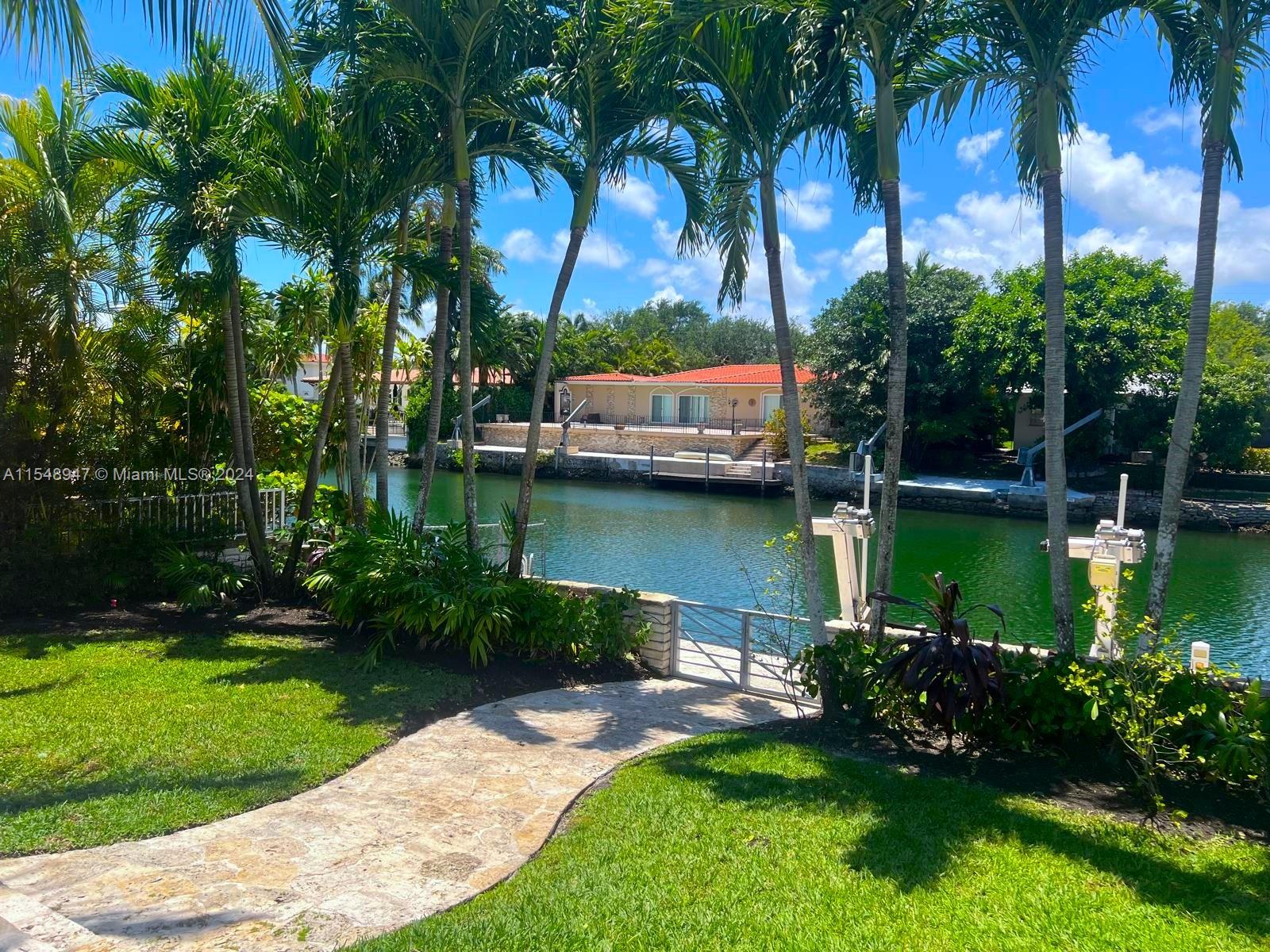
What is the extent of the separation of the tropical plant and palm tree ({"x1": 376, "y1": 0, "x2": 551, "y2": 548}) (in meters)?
5.16

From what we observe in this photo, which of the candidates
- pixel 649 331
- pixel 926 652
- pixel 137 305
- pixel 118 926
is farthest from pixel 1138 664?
pixel 649 331

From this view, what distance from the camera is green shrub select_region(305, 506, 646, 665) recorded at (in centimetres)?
862

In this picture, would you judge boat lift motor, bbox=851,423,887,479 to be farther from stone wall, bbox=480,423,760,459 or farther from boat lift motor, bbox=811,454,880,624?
boat lift motor, bbox=811,454,880,624

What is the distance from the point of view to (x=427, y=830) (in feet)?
16.6

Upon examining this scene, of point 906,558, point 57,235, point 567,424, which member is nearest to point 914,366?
point 906,558

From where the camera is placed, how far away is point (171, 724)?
6574 mm

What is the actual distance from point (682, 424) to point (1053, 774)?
154ft

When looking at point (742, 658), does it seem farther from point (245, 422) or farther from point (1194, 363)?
point (245, 422)

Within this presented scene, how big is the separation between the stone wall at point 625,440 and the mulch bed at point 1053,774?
125ft

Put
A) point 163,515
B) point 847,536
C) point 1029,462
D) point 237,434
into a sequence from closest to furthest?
point 847,536
point 237,434
point 163,515
point 1029,462

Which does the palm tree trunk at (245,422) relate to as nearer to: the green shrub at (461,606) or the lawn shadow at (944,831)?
the green shrub at (461,606)

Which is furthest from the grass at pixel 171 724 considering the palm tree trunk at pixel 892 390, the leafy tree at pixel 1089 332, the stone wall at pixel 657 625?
the leafy tree at pixel 1089 332

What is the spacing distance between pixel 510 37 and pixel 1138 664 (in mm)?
7908

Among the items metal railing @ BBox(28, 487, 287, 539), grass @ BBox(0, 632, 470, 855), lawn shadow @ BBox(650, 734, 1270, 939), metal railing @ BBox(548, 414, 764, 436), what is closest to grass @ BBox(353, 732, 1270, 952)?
lawn shadow @ BBox(650, 734, 1270, 939)
